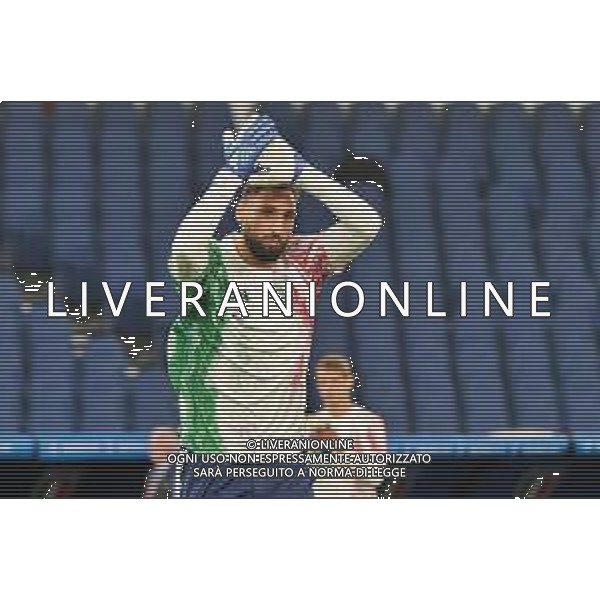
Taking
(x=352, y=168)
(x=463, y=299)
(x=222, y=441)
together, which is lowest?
(x=222, y=441)

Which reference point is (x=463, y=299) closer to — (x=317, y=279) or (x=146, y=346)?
(x=317, y=279)

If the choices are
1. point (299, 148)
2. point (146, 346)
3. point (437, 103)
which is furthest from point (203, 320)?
point (437, 103)

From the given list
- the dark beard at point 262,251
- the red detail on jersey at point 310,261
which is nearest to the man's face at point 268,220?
the dark beard at point 262,251

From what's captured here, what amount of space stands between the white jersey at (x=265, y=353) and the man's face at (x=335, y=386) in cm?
15

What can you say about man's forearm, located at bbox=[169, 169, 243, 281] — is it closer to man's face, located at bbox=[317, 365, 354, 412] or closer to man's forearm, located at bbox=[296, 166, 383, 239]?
man's forearm, located at bbox=[296, 166, 383, 239]

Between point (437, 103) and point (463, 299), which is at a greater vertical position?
point (437, 103)

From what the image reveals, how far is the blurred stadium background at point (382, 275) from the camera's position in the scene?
50.3 feet

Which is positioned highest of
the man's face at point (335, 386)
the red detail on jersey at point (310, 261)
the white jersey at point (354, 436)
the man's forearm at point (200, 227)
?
the man's forearm at point (200, 227)

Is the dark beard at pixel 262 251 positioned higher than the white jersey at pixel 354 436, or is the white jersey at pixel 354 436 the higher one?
the dark beard at pixel 262 251

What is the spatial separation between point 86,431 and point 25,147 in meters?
2.33

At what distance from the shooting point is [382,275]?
50.9 ft

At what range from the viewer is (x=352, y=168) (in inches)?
612

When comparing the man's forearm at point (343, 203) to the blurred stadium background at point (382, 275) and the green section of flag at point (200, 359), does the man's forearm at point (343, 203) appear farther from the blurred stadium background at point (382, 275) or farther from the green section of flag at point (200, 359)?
the green section of flag at point (200, 359)

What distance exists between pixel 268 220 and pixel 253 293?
1.94ft
